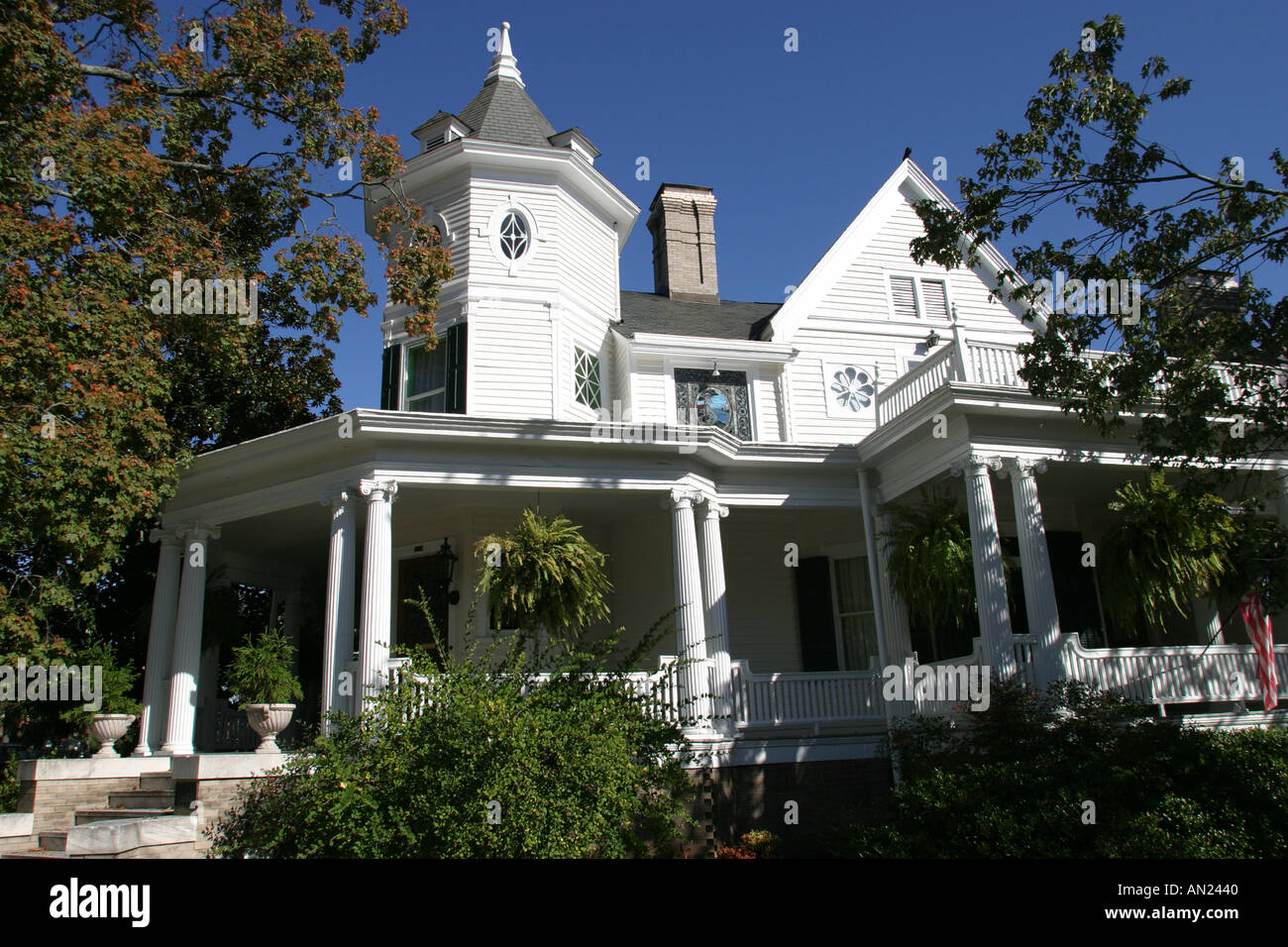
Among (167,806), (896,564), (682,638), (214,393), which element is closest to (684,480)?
(682,638)

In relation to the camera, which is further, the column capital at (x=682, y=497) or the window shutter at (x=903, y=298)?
the window shutter at (x=903, y=298)

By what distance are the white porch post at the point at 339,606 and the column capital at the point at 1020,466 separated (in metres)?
8.25

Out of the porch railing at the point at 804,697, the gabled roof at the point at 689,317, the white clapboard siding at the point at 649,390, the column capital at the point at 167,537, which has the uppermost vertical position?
the gabled roof at the point at 689,317

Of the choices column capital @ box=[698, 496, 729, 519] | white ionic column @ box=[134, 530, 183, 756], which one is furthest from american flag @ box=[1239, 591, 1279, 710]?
white ionic column @ box=[134, 530, 183, 756]

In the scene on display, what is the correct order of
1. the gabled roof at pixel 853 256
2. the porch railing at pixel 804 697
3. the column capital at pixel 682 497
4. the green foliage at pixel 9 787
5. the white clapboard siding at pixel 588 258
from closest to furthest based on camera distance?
the green foliage at pixel 9 787
the porch railing at pixel 804 697
the column capital at pixel 682 497
the white clapboard siding at pixel 588 258
the gabled roof at pixel 853 256

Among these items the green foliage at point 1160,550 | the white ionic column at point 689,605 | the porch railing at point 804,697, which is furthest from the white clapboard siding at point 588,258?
the green foliage at point 1160,550

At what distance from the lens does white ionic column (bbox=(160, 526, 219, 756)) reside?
12.5m

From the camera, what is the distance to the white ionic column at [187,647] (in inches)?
494

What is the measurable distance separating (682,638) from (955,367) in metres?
4.95

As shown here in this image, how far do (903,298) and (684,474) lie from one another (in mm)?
7175

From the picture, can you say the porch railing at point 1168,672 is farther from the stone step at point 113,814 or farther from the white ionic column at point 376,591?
the stone step at point 113,814

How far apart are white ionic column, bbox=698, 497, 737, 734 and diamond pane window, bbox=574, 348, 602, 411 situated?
354 cm

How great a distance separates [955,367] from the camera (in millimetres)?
12297
